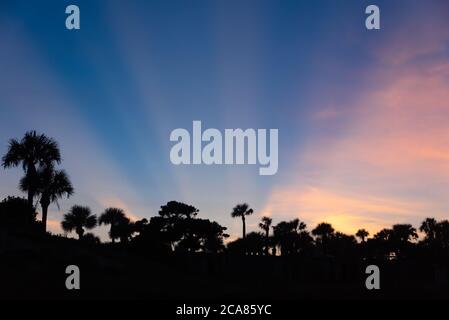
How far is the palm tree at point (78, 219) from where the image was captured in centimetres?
6756

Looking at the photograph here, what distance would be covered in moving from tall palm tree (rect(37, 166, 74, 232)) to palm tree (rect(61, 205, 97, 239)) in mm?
27921

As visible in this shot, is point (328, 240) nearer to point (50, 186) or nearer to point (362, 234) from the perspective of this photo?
point (362, 234)

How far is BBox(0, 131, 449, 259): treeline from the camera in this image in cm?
3741

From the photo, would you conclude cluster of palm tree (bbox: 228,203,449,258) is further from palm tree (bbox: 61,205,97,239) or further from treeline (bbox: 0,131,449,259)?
palm tree (bbox: 61,205,97,239)

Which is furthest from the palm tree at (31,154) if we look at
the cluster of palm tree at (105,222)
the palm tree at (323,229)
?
the palm tree at (323,229)

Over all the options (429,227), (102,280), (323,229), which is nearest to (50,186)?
(102,280)

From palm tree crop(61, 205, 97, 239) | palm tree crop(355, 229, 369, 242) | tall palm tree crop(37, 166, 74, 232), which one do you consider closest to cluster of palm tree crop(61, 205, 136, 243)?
palm tree crop(61, 205, 97, 239)

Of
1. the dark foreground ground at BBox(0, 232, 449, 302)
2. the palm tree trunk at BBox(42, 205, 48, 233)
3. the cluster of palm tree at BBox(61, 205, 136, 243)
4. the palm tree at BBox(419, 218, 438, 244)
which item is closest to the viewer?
the dark foreground ground at BBox(0, 232, 449, 302)

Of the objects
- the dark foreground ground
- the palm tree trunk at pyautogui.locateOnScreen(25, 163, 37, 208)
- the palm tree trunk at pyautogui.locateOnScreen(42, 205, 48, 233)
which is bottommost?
the dark foreground ground

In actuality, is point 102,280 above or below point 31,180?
below

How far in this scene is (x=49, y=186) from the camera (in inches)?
1535

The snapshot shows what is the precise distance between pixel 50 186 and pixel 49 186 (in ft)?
0.52
